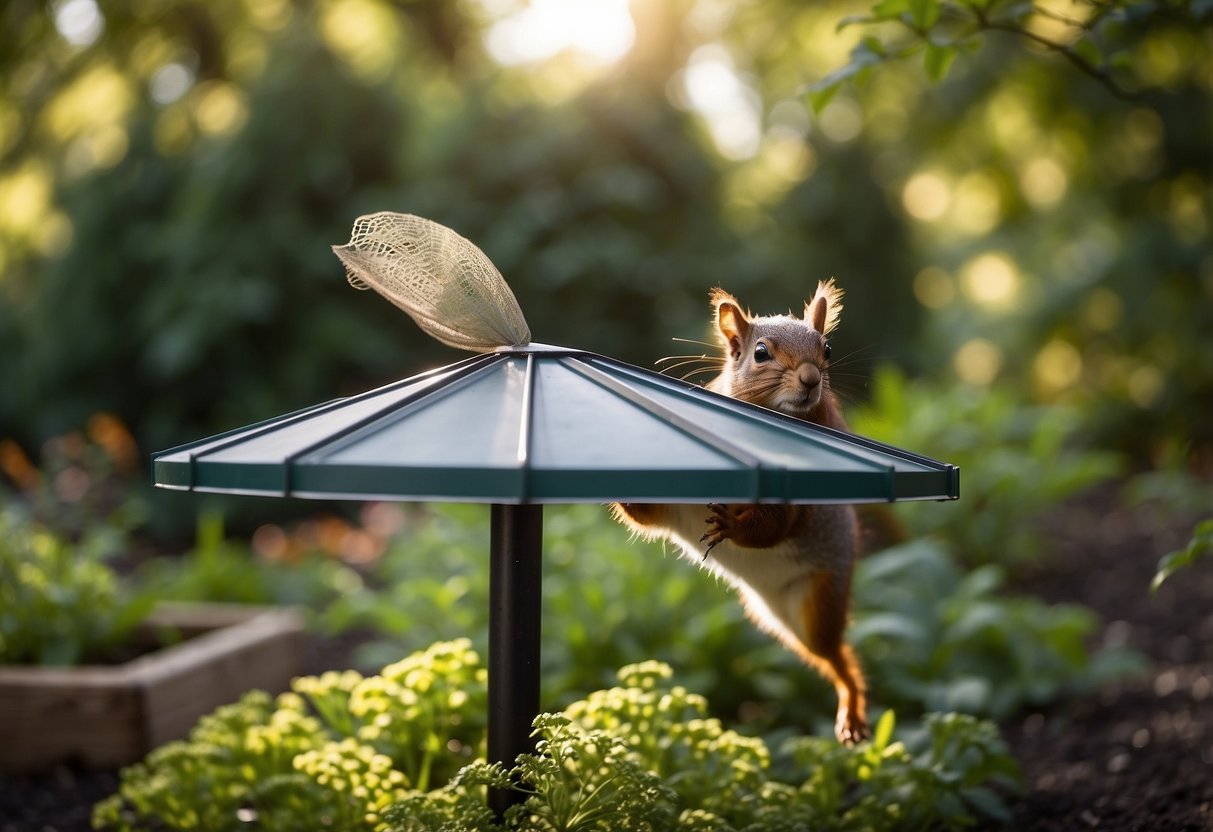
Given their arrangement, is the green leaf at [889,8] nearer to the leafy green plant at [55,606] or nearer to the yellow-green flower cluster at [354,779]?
the yellow-green flower cluster at [354,779]

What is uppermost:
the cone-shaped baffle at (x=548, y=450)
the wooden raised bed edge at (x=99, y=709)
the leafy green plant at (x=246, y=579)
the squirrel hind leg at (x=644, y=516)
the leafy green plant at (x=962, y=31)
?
the leafy green plant at (x=962, y=31)

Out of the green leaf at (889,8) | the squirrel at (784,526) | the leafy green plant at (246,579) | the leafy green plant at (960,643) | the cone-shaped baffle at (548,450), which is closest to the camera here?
the cone-shaped baffle at (548,450)

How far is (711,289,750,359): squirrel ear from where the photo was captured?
2.46 m

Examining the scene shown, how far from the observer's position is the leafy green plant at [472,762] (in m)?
2.66

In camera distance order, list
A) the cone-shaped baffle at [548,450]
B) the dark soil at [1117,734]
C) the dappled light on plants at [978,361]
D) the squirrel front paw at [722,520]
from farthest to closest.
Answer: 1. the dappled light on plants at [978,361]
2. the dark soil at [1117,734]
3. the squirrel front paw at [722,520]
4. the cone-shaped baffle at [548,450]

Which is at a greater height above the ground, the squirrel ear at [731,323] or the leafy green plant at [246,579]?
the squirrel ear at [731,323]

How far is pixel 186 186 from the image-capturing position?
9.12 meters

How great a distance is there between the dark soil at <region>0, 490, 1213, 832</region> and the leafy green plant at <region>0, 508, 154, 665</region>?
1.66 ft

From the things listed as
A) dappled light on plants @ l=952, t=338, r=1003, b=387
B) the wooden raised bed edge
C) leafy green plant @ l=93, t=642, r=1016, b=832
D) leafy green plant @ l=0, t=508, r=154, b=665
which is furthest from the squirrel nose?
dappled light on plants @ l=952, t=338, r=1003, b=387

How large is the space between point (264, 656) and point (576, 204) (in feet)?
16.9

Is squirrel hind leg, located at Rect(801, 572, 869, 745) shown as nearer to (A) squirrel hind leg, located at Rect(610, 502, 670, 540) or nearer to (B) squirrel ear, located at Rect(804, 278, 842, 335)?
(A) squirrel hind leg, located at Rect(610, 502, 670, 540)

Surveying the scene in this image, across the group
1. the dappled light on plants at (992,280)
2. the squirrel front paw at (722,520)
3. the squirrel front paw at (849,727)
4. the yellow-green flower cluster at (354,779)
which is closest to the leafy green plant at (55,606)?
the yellow-green flower cluster at (354,779)

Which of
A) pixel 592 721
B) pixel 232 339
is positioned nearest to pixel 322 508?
pixel 232 339

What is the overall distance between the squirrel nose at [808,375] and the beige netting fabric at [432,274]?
1.96ft
